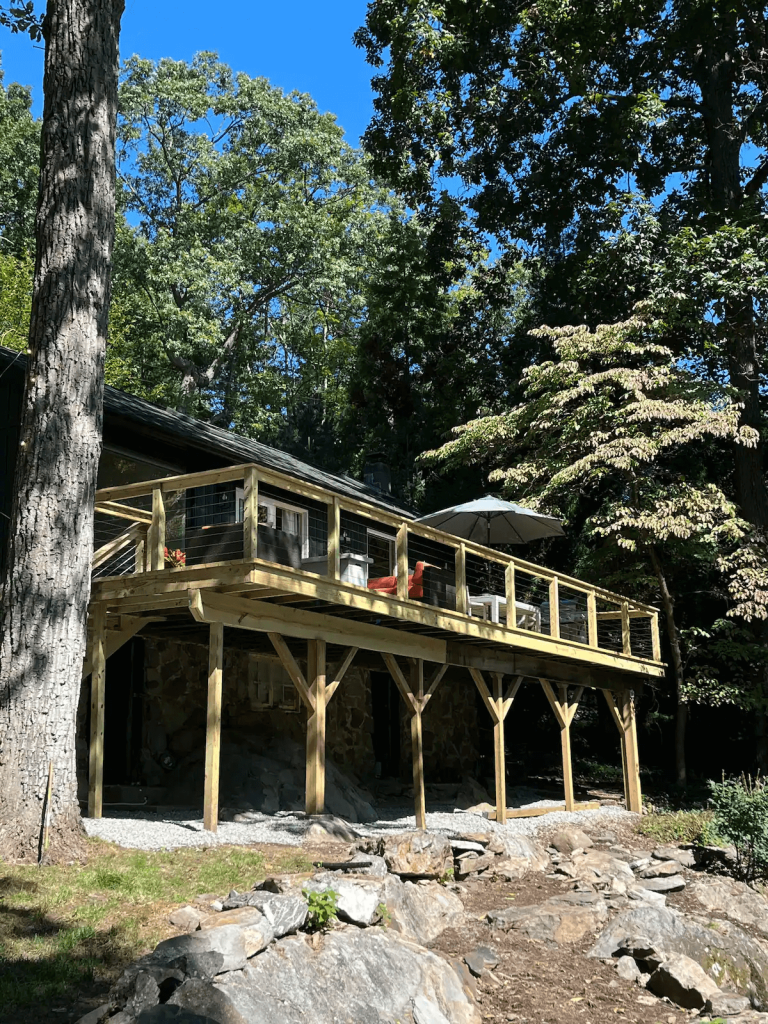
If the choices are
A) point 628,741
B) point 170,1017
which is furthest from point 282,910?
point 628,741

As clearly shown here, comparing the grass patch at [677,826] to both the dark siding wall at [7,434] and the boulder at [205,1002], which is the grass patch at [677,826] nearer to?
the dark siding wall at [7,434]

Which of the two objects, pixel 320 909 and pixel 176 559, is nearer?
pixel 320 909

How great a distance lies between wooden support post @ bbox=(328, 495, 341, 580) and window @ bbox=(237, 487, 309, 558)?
3.38 m

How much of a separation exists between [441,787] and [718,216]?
42.4 feet

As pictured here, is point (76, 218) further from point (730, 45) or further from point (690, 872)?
point (730, 45)

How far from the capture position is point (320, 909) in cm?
686

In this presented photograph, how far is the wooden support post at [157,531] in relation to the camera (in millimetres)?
11180

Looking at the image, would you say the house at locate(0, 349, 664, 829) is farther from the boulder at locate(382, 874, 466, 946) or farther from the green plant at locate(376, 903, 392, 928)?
the green plant at locate(376, 903, 392, 928)

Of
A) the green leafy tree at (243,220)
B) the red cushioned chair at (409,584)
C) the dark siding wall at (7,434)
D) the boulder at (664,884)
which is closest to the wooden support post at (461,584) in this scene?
the red cushioned chair at (409,584)

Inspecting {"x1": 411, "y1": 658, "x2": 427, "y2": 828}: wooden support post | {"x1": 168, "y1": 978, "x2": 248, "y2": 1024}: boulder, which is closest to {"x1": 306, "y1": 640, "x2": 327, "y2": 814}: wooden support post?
{"x1": 411, "y1": 658, "x2": 427, "y2": 828}: wooden support post

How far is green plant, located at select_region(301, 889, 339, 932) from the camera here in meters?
6.82

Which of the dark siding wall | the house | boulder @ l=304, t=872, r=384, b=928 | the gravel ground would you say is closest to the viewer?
→ boulder @ l=304, t=872, r=384, b=928

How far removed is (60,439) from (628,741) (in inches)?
518

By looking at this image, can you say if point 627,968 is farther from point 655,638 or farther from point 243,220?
point 243,220
